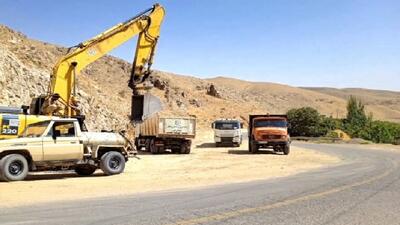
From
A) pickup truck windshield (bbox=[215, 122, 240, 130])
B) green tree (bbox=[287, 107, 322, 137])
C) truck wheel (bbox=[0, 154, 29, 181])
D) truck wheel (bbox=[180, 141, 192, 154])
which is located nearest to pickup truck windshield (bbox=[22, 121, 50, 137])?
truck wheel (bbox=[0, 154, 29, 181])

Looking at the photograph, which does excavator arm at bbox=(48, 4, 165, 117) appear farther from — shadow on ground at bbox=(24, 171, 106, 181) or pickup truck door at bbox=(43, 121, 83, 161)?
pickup truck door at bbox=(43, 121, 83, 161)

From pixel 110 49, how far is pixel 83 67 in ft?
6.42

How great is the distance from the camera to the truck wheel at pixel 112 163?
1969 cm

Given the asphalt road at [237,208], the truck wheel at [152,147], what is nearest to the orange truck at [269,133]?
the truck wheel at [152,147]

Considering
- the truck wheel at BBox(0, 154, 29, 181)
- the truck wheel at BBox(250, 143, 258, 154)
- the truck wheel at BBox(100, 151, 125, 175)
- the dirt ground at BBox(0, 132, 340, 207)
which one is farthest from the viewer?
the truck wheel at BBox(250, 143, 258, 154)

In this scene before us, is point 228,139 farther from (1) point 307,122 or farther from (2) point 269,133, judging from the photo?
(1) point 307,122

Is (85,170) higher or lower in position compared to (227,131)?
lower

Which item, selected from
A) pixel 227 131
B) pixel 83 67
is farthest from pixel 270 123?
pixel 83 67

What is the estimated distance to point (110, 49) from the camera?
25.2 meters

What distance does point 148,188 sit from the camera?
15844 mm

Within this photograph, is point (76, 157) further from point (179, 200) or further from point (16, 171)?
point (179, 200)

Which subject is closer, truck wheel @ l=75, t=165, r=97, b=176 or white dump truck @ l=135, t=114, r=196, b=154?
truck wheel @ l=75, t=165, r=97, b=176

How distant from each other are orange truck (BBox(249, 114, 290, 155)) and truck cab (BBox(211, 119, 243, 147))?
802 cm

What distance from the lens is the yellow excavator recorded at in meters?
21.0
